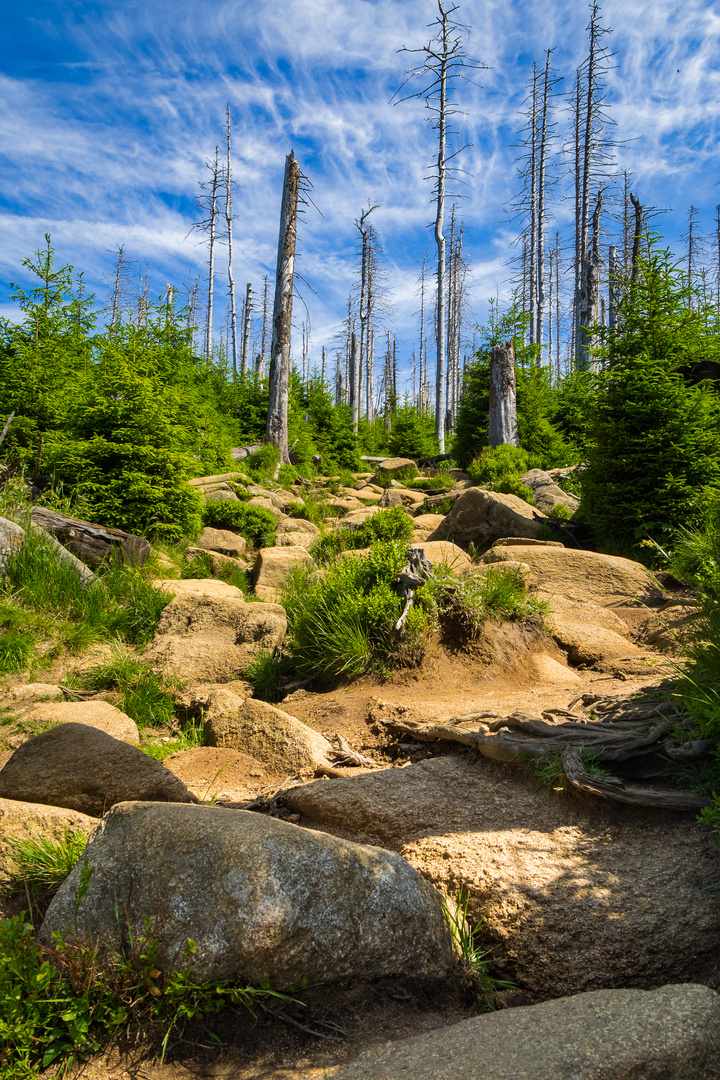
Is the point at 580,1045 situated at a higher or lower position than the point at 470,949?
higher

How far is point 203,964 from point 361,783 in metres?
1.50

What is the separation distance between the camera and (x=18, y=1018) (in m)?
1.92

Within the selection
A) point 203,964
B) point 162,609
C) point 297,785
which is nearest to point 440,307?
point 162,609

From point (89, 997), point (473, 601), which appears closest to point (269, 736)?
point (473, 601)

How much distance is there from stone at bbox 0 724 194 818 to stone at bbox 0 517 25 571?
345 cm

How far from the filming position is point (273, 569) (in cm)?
801

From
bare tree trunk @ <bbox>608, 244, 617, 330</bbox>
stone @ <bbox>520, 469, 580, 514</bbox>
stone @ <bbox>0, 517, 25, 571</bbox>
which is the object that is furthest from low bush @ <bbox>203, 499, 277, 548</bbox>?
bare tree trunk @ <bbox>608, 244, 617, 330</bbox>

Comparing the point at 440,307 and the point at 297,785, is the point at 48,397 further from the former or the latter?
the point at 440,307

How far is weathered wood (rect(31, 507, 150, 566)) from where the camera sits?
22.8ft

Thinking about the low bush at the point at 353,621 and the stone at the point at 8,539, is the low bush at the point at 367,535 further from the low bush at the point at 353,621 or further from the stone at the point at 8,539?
the stone at the point at 8,539

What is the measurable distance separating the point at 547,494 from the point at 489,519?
7.35 ft

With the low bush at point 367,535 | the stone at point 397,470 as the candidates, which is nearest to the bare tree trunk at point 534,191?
the stone at point 397,470

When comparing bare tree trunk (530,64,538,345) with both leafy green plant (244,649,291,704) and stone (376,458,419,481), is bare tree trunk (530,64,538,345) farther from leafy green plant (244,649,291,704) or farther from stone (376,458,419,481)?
leafy green plant (244,649,291,704)

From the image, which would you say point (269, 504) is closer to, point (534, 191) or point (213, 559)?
point (213, 559)
